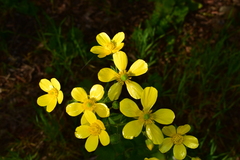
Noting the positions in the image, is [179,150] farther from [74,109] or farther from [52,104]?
[52,104]

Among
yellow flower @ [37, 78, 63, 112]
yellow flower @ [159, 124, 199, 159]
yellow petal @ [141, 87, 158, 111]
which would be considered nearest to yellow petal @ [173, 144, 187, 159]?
yellow flower @ [159, 124, 199, 159]

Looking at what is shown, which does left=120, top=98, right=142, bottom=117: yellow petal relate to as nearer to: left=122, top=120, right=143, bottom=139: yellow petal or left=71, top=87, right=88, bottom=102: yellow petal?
left=122, top=120, right=143, bottom=139: yellow petal

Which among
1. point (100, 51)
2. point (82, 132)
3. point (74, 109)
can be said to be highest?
point (100, 51)

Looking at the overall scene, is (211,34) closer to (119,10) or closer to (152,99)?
(119,10)

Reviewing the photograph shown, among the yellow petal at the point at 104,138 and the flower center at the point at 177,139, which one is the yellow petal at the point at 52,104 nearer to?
the yellow petal at the point at 104,138

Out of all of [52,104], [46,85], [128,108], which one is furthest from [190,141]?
[46,85]
